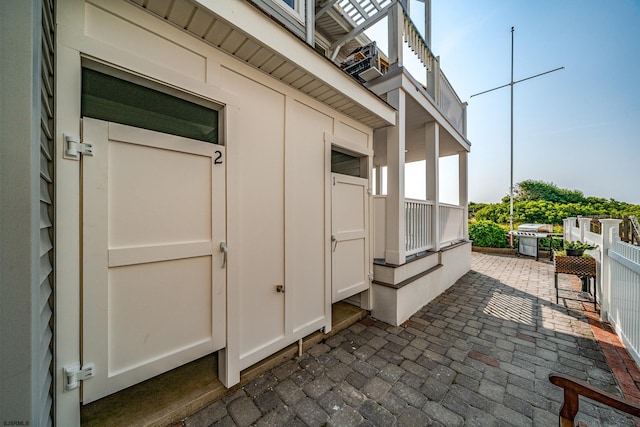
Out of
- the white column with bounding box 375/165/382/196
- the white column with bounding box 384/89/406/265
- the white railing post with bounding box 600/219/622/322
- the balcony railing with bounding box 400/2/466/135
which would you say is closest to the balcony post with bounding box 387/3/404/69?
the balcony railing with bounding box 400/2/466/135

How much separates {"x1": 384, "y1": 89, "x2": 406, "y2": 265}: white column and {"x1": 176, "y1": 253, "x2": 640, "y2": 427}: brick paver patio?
1.06m

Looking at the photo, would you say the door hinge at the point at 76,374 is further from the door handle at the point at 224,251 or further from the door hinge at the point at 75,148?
the door hinge at the point at 75,148

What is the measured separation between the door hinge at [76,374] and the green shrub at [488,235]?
11017 mm

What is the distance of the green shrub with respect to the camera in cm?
873

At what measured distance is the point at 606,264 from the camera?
3162 millimetres

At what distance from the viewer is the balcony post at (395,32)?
3287mm

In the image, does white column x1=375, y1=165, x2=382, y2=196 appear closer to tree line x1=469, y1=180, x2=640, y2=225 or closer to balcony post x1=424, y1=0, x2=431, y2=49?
balcony post x1=424, y1=0, x2=431, y2=49

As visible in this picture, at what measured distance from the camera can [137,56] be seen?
147 centimetres

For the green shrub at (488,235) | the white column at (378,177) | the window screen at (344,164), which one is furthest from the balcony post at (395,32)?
the green shrub at (488,235)

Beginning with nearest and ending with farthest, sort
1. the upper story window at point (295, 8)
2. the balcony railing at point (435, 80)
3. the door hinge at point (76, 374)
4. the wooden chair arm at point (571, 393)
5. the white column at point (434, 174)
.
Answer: the wooden chair arm at point (571, 393), the door hinge at point (76, 374), the upper story window at point (295, 8), the balcony railing at point (435, 80), the white column at point (434, 174)

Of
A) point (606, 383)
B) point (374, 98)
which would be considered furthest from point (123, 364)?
point (606, 383)

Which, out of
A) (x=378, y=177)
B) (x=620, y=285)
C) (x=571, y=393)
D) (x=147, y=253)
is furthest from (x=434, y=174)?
(x=147, y=253)

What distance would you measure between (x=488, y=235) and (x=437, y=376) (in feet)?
28.9

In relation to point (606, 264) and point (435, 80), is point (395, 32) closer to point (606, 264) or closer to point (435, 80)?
point (435, 80)
